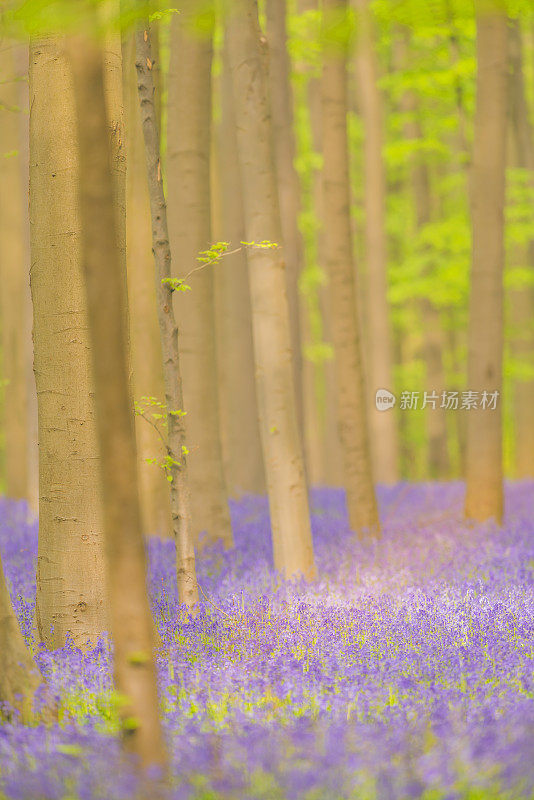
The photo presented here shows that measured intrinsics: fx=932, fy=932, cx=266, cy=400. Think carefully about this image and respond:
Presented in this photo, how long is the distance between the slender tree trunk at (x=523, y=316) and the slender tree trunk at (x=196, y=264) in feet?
37.2

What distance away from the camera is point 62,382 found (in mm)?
5973

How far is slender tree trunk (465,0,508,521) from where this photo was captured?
38.1 ft

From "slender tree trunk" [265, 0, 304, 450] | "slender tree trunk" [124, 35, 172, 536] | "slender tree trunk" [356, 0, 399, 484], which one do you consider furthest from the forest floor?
"slender tree trunk" [356, 0, 399, 484]

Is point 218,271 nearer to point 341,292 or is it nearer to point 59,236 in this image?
point 341,292

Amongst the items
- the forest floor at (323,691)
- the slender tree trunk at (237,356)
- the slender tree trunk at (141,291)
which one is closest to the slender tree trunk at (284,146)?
the slender tree trunk at (237,356)

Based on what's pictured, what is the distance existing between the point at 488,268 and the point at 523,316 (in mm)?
10752

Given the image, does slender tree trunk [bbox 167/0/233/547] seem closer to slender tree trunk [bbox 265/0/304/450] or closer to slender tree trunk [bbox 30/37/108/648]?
slender tree trunk [bbox 265/0/304/450]

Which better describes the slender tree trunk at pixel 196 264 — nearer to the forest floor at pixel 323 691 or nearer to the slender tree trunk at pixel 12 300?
the forest floor at pixel 323 691

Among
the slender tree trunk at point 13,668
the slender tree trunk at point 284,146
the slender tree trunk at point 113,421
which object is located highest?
the slender tree trunk at point 284,146

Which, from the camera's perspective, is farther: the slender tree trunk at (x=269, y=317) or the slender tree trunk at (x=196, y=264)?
the slender tree trunk at (x=196, y=264)

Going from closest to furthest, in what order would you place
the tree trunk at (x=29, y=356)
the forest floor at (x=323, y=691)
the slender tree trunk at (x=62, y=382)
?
the forest floor at (x=323, y=691)
the slender tree trunk at (x=62, y=382)
the tree trunk at (x=29, y=356)

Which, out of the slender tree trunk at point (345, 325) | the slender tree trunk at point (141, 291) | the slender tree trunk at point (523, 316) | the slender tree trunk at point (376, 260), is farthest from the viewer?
the slender tree trunk at point (523, 316)

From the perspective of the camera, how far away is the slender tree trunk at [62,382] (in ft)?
19.6

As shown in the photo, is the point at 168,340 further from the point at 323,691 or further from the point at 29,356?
the point at 29,356
